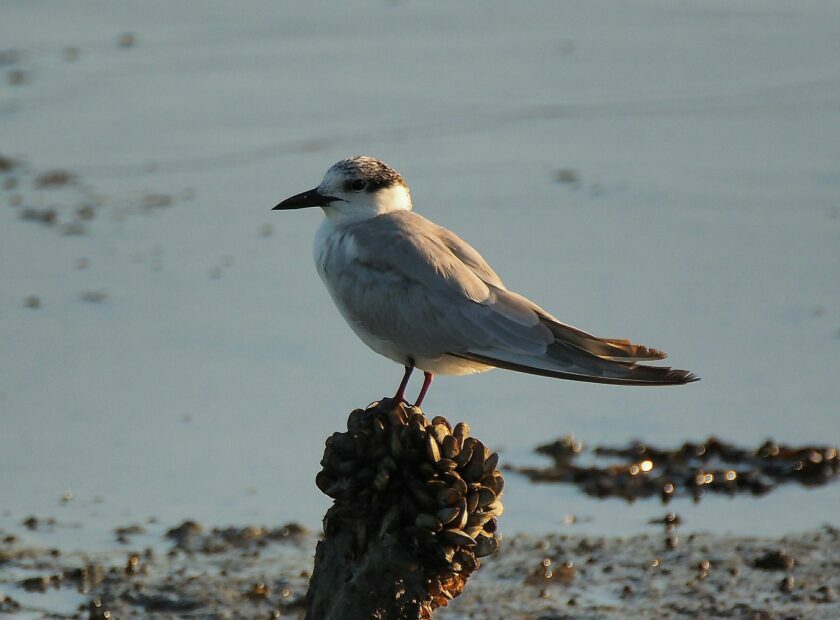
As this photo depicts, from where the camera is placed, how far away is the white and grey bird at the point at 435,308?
520 cm

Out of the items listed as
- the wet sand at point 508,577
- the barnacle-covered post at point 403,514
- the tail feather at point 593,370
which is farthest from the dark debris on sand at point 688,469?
the barnacle-covered post at point 403,514

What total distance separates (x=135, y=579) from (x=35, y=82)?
620 cm

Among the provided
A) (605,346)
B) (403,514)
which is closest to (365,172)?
(605,346)

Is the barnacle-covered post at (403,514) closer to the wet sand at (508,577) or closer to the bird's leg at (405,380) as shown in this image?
the bird's leg at (405,380)

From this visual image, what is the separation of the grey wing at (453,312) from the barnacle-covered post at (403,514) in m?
0.92

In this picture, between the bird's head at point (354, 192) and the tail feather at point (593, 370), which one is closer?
the tail feather at point (593, 370)

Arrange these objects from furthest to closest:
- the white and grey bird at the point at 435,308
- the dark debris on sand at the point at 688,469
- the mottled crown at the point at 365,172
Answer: the dark debris on sand at the point at 688,469
the mottled crown at the point at 365,172
the white and grey bird at the point at 435,308

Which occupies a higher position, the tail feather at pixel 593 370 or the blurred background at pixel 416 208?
the blurred background at pixel 416 208

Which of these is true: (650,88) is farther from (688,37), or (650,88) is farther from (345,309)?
(345,309)

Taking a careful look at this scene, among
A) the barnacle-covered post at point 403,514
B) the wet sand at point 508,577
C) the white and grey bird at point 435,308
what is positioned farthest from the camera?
the wet sand at point 508,577

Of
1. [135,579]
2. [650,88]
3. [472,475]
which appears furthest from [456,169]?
[472,475]

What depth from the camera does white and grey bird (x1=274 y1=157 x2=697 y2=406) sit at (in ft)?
17.0

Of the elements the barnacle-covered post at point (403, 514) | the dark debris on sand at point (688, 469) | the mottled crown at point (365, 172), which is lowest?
the barnacle-covered post at point (403, 514)

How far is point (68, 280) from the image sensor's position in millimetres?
9641
